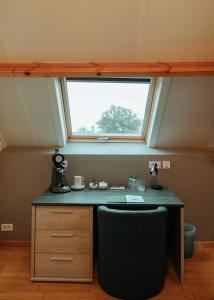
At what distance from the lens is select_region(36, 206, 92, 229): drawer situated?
2.38 meters

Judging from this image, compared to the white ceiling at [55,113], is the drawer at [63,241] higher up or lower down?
lower down

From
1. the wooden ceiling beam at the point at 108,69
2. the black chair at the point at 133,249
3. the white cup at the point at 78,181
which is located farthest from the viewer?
the white cup at the point at 78,181

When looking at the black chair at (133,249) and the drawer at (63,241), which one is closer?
the black chair at (133,249)

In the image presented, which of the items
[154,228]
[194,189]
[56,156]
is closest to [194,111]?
[194,189]

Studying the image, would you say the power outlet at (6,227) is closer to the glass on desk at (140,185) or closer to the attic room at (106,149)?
the attic room at (106,149)

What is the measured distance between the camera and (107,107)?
319 cm

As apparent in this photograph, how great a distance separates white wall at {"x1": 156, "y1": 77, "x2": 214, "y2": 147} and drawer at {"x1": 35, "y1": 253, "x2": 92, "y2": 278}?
64.3 inches

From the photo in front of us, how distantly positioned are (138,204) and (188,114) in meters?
1.18

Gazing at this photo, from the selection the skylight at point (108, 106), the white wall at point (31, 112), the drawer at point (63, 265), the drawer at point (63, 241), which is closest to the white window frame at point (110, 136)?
the skylight at point (108, 106)

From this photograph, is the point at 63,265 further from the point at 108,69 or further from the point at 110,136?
the point at 108,69

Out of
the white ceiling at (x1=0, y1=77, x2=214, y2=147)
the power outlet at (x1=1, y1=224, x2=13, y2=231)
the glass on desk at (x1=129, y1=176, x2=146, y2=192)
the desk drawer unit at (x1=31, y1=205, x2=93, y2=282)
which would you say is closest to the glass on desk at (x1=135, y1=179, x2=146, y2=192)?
the glass on desk at (x1=129, y1=176, x2=146, y2=192)

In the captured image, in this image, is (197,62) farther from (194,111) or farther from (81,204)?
(81,204)

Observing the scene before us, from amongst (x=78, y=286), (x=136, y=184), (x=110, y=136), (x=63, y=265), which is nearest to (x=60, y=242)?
(x=63, y=265)

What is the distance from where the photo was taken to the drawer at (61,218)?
238cm
